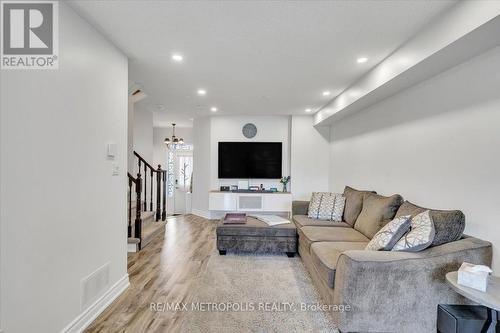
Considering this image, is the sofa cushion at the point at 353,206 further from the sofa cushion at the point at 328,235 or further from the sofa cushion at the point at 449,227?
the sofa cushion at the point at 449,227

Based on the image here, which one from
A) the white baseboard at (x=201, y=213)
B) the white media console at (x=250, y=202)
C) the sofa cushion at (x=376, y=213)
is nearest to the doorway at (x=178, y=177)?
the white baseboard at (x=201, y=213)

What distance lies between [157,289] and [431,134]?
328 centimetres

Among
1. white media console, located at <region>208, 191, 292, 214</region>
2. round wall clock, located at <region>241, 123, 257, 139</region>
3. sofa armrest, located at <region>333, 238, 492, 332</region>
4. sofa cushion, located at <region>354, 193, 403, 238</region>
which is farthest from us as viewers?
round wall clock, located at <region>241, 123, 257, 139</region>

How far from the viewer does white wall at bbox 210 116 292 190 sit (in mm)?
5957

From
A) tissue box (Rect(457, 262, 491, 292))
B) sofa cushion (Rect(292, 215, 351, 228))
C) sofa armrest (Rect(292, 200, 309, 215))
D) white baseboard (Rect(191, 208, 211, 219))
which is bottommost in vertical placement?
white baseboard (Rect(191, 208, 211, 219))

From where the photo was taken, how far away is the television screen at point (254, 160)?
5.87 m

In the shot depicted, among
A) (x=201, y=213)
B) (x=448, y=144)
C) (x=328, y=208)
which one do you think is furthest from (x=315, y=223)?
(x=201, y=213)

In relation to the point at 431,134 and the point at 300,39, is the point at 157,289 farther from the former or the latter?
the point at 431,134

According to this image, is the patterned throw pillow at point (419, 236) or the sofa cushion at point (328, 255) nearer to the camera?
the patterned throw pillow at point (419, 236)

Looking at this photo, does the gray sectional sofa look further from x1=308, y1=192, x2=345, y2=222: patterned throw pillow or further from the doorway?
the doorway

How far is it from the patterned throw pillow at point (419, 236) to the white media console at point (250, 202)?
3.58 metres

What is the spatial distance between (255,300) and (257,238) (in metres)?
1.17

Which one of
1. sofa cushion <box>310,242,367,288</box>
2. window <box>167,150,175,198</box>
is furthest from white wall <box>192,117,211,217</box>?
sofa cushion <box>310,242,367,288</box>

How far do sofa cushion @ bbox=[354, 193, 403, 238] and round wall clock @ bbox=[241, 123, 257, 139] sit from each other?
3.38m
